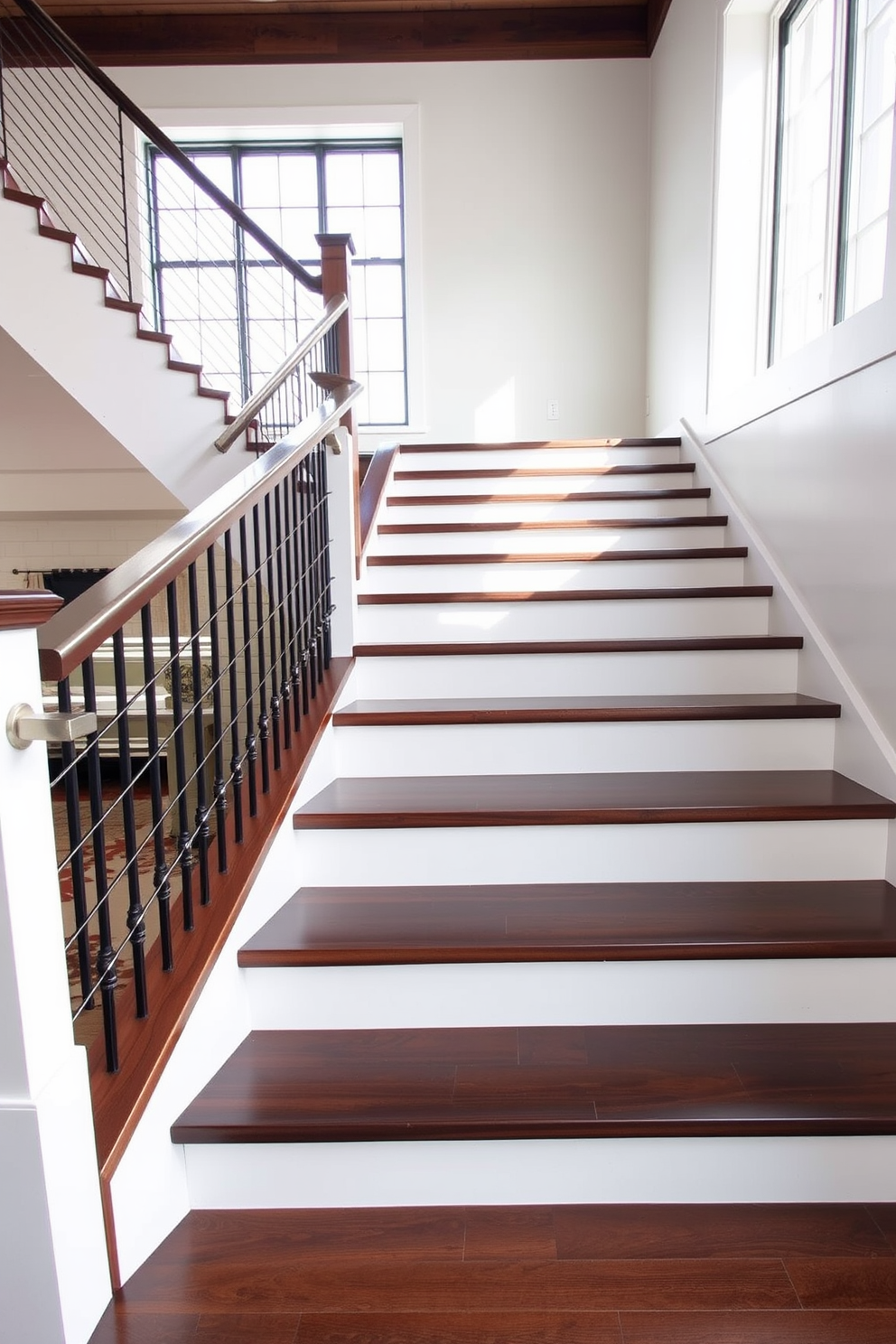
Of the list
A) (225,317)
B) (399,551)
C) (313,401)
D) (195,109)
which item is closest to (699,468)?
(399,551)

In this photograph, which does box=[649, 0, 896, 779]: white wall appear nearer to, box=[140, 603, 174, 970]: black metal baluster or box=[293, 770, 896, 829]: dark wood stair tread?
box=[293, 770, 896, 829]: dark wood stair tread

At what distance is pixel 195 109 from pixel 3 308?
317 centimetres

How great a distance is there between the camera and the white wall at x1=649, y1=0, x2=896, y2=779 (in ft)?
6.63

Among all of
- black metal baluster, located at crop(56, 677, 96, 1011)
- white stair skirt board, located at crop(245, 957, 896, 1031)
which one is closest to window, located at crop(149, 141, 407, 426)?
white stair skirt board, located at crop(245, 957, 896, 1031)

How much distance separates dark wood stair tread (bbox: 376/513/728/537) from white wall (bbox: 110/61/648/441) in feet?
8.94

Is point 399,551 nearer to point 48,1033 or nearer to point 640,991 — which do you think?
point 640,991

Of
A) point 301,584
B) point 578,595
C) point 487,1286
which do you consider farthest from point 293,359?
point 487,1286

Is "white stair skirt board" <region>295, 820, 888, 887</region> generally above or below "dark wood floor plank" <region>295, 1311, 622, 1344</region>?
above

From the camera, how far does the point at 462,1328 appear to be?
46.5 inches

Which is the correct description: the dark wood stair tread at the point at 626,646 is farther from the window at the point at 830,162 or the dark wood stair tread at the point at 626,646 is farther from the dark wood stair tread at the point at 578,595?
the window at the point at 830,162

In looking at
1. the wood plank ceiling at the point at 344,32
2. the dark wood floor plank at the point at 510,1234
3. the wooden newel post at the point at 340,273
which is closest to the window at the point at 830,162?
the wooden newel post at the point at 340,273

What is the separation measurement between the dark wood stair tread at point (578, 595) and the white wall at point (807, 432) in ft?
0.55

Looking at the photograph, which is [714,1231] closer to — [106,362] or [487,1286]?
[487,1286]

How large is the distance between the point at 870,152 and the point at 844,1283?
115 inches
